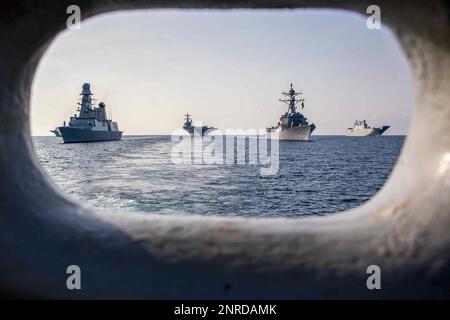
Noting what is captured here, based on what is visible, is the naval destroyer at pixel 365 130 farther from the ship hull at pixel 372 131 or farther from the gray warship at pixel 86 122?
the gray warship at pixel 86 122

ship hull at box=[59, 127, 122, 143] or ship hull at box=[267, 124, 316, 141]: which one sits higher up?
ship hull at box=[267, 124, 316, 141]

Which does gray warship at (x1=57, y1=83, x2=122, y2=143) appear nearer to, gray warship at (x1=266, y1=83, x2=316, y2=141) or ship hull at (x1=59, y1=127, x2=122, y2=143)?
ship hull at (x1=59, y1=127, x2=122, y2=143)

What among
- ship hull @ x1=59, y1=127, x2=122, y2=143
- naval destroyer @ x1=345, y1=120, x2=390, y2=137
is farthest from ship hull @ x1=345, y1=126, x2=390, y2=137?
ship hull @ x1=59, y1=127, x2=122, y2=143

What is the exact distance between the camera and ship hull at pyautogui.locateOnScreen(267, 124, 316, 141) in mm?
69750

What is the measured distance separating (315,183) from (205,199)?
405 inches

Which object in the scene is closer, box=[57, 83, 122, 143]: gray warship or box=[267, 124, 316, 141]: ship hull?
box=[57, 83, 122, 143]: gray warship

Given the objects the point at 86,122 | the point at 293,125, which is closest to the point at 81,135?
the point at 86,122

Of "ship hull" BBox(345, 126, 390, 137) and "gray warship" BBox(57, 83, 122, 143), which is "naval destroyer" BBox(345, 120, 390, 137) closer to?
"ship hull" BBox(345, 126, 390, 137)

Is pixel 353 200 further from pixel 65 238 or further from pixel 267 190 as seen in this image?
pixel 65 238

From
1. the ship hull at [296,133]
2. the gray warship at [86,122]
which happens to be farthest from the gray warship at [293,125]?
the gray warship at [86,122]

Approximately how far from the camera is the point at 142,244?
112 centimetres

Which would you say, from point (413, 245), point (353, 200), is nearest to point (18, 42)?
point (413, 245)

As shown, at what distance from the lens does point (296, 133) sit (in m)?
71.9

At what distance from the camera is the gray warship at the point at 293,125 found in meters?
66.3
